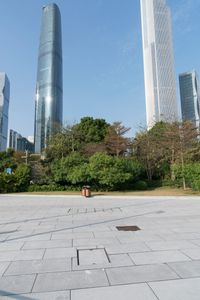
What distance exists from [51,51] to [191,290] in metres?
109

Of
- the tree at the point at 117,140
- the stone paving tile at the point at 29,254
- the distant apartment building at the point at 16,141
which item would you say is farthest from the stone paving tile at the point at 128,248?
the distant apartment building at the point at 16,141

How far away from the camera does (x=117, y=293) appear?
3209 millimetres

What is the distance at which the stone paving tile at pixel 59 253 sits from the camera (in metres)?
4.88

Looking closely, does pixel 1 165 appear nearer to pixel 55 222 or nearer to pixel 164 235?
pixel 55 222

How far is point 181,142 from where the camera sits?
2797cm

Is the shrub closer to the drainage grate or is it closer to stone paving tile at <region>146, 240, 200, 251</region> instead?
the drainage grate

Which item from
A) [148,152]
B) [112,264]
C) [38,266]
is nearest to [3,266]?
[38,266]

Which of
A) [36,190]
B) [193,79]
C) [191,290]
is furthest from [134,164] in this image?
[193,79]

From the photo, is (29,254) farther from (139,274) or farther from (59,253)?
(139,274)

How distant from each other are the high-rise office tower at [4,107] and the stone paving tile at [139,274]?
92.5 meters

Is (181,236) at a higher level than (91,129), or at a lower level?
lower

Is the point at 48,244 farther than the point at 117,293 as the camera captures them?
Yes

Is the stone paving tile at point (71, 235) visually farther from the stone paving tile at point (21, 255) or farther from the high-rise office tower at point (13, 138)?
the high-rise office tower at point (13, 138)

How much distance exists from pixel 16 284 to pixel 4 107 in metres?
105
